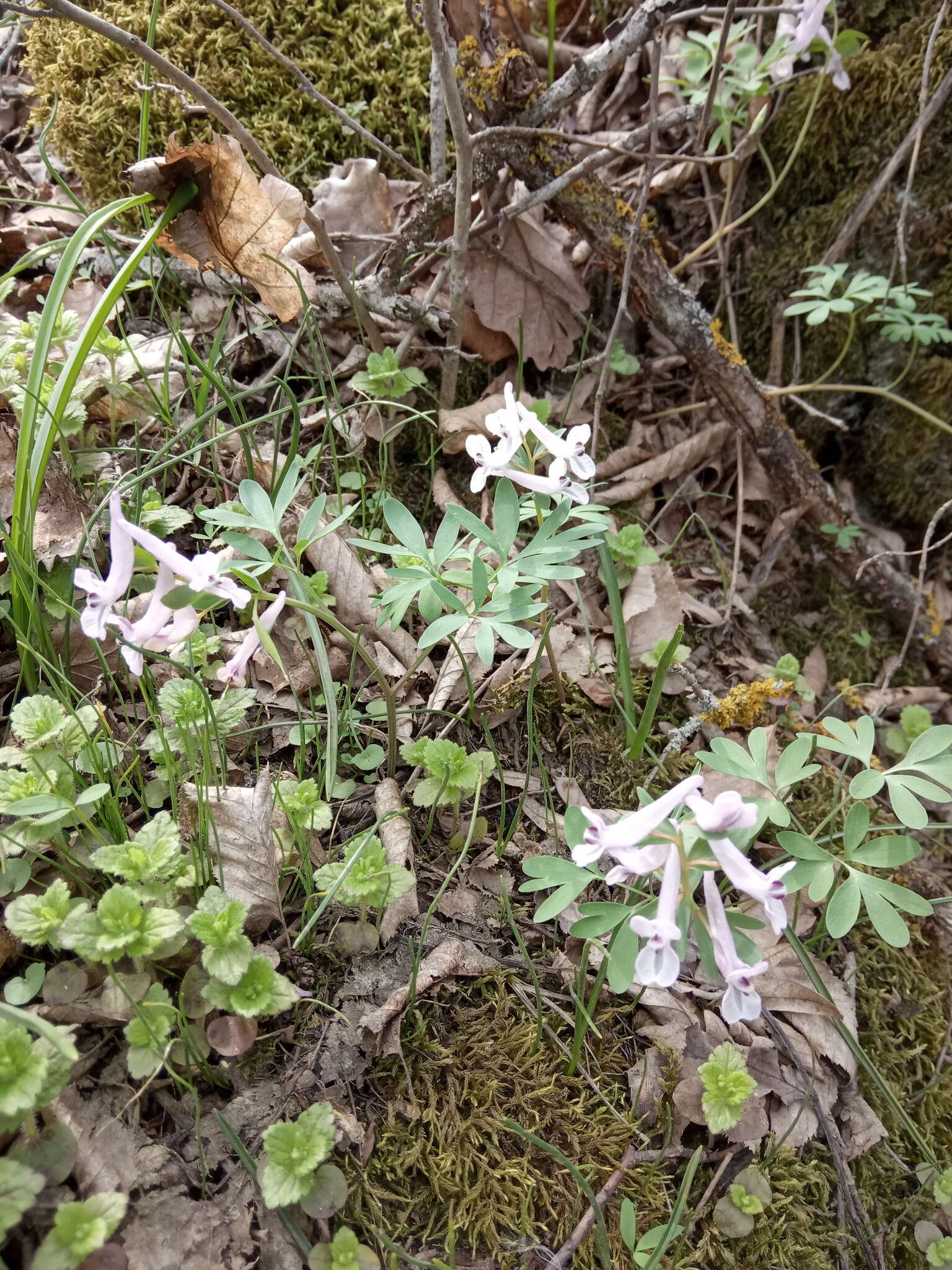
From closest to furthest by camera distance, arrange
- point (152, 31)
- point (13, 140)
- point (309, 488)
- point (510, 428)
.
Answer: point (510, 428)
point (152, 31)
point (309, 488)
point (13, 140)

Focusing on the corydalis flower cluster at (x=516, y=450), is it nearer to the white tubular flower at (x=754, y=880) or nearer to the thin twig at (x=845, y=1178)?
the white tubular flower at (x=754, y=880)

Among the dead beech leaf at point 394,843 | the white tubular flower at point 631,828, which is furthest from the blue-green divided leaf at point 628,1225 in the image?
the white tubular flower at point 631,828

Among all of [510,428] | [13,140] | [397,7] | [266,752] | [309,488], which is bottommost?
[266,752]

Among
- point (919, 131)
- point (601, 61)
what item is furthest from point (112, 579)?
point (919, 131)

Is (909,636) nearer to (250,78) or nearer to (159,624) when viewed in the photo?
(159,624)

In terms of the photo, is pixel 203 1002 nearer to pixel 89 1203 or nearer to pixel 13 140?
pixel 89 1203

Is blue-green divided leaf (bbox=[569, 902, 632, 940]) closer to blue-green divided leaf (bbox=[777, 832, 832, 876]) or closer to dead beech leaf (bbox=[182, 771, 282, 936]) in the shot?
blue-green divided leaf (bbox=[777, 832, 832, 876])

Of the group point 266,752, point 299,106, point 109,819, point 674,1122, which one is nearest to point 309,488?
point 266,752
